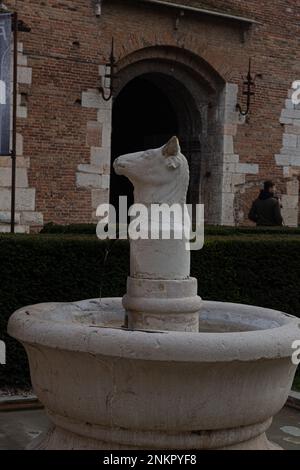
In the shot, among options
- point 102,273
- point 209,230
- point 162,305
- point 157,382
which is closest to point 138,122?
point 209,230

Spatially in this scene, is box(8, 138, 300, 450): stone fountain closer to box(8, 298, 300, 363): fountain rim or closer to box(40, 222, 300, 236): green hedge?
box(8, 298, 300, 363): fountain rim

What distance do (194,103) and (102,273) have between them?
779 cm

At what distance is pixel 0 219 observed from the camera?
1039 centimetres

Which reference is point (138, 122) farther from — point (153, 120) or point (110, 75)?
point (110, 75)

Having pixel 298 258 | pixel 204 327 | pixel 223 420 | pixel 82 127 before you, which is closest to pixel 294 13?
pixel 82 127

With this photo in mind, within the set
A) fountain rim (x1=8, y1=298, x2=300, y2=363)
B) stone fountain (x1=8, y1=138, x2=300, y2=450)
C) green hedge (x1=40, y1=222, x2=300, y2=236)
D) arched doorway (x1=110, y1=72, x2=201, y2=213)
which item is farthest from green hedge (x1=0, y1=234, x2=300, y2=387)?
arched doorway (x1=110, y1=72, x2=201, y2=213)

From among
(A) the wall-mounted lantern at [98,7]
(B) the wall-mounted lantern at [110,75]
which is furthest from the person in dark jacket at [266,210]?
(A) the wall-mounted lantern at [98,7]

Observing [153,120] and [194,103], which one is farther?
[153,120]

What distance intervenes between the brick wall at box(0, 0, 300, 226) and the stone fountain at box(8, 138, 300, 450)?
23.5ft

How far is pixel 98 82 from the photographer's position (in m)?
11.6

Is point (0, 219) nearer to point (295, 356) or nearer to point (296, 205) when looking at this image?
point (296, 205)

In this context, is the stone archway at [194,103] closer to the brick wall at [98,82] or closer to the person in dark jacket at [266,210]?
the brick wall at [98,82]

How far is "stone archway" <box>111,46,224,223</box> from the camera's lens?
41.1ft

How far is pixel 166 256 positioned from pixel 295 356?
2.87ft
